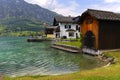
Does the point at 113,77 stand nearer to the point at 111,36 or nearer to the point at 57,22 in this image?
the point at 111,36

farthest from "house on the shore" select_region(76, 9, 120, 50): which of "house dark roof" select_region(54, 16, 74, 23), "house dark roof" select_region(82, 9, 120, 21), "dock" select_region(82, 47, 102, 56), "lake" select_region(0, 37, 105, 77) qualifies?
"house dark roof" select_region(54, 16, 74, 23)

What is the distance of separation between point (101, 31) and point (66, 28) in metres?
51.7

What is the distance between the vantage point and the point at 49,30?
95.3 m

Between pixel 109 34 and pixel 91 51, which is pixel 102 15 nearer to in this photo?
pixel 109 34

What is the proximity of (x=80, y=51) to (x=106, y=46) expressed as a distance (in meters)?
6.45

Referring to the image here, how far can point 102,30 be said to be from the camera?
3691 centimetres

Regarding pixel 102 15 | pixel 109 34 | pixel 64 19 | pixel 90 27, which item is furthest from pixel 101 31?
pixel 64 19

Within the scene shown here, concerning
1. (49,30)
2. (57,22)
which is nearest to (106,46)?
(57,22)

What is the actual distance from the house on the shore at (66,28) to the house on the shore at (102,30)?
47.1 meters

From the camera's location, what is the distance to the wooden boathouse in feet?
120

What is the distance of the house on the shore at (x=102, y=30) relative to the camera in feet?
120

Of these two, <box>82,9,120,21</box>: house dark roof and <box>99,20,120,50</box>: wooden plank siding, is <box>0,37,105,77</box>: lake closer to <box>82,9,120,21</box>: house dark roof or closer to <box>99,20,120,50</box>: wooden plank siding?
<box>99,20,120,50</box>: wooden plank siding

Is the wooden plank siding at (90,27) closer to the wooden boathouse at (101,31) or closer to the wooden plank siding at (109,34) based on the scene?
the wooden boathouse at (101,31)

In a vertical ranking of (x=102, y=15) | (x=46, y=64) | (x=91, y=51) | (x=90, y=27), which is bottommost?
(x=46, y=64)
